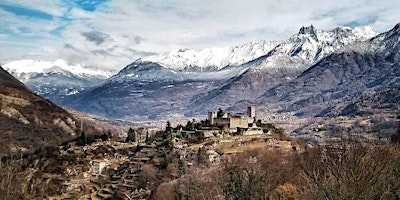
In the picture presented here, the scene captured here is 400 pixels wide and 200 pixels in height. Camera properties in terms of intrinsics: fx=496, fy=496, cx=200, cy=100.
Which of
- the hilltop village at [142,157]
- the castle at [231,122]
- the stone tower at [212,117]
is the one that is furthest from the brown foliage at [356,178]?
the stone tower at [212,117]

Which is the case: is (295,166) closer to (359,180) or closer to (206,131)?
(359,180)

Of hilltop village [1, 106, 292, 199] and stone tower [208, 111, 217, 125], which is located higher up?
stone tower [208, 111, 217, 125]

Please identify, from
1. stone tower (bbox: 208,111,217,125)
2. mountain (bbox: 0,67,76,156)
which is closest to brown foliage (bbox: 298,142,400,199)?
stone tower (bbox: 208,111,217,125)

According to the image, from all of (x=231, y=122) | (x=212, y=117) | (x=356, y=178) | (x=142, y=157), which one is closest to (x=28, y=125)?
(x=212, y=117)

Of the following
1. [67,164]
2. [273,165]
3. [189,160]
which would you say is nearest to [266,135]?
[189,160]

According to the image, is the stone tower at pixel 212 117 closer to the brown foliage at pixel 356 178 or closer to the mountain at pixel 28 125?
the mountain at pixel 28 125

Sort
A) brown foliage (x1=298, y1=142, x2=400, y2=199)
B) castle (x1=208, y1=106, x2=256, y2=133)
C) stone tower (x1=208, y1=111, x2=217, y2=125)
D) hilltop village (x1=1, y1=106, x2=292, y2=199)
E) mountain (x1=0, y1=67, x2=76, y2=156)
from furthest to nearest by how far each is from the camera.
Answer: mountain (x1=0, y1=67, x2=76, y2=156)
stone tower (x1=208, y1=111, x2=217, y2=125)
castle (x1=208, y1=106, x2=256, y2=133)
hilltop village (x1=1, y1=106, x2=292, y2=199)
brown foliage (x1=298, y1=142, x2=400, y2=199)

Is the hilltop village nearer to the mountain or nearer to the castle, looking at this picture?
the castle

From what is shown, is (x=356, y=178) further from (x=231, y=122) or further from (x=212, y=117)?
(x=212, y=117)
